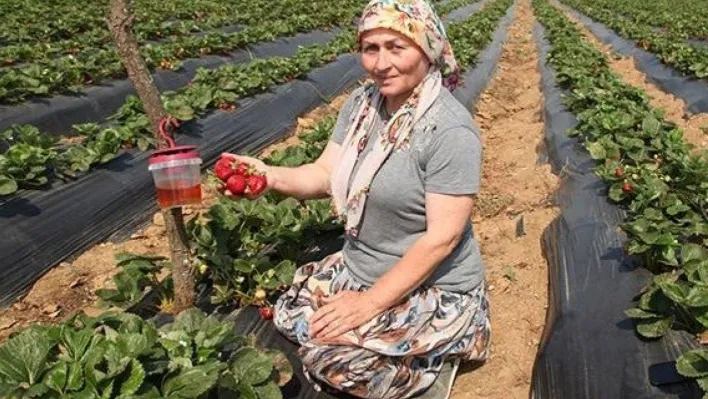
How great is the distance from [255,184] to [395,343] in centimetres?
96

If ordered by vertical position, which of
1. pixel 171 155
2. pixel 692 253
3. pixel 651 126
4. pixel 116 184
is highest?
pixel 171 155

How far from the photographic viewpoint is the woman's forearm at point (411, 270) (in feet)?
8.80

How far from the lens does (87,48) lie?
1030cm

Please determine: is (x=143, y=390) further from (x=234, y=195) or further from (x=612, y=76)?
(x=612, y=76)

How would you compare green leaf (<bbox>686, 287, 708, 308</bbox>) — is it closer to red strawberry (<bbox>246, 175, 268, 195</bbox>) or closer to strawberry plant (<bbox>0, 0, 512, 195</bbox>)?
red strawberry (<bbox>246, 175, 268, 195</bbox>)

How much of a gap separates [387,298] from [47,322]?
2794mm

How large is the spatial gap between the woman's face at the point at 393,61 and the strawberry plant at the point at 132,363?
4.19 ft

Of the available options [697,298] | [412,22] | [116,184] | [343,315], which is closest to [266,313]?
[343,315]

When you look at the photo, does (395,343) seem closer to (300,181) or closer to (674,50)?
(300,181)

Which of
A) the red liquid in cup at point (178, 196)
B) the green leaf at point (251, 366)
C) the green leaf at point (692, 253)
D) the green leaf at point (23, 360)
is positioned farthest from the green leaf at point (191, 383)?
the green leaf at point (692, 253)

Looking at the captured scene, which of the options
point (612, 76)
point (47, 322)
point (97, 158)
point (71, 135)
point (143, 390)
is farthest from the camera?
point (612, 76)

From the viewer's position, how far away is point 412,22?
8.55 feet

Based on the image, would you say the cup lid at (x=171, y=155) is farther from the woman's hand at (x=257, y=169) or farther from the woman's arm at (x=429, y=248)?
the woman's arm at (x=429, y=248)

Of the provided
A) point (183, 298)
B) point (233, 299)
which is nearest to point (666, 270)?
point (233, 299)
